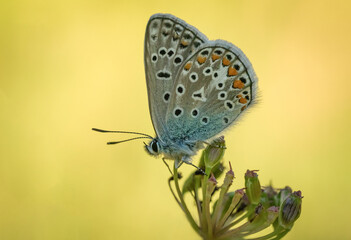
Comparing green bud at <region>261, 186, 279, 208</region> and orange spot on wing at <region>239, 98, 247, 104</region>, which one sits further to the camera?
orange spot on wing at <region>239, 98, 247, 104</region>

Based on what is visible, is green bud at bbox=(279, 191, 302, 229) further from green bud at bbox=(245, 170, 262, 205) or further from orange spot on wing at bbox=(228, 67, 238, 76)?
orange spot on wing at bbox=(228, 67, 238, 76)

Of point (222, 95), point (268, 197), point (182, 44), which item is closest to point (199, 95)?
point (222, 95)

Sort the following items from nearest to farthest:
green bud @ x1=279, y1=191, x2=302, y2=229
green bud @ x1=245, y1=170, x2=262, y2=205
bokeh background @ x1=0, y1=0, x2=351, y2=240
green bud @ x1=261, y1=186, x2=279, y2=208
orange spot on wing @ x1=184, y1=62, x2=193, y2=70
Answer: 1. green bud @ x1=279, y1=191, x2=302, y2=229
2. green bud @ x1=245, y1=170, x2=262, y2=205
3. green bud @ x1=261, y1=186, x2=279, y2=208
4. orange spot on wing @ x1=184, y1=62, x2=193, y2=70
5. bokeh background @ x1=0, y1=0, x2=351, y2=240

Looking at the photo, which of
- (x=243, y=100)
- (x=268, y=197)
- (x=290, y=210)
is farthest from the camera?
(x=243, y=100)

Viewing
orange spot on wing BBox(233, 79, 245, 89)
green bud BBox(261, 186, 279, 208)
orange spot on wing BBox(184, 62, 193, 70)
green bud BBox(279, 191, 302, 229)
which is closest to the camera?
green bud BBox(279, 191, 302, 229)

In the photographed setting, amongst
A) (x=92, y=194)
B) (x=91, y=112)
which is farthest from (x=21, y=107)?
(x=92, y=194)

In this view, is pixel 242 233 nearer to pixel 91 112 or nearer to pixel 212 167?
pixel 212 167

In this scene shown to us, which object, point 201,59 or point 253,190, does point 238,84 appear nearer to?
point 201,59

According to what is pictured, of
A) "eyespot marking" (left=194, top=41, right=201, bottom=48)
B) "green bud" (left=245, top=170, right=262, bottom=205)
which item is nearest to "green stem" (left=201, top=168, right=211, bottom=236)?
"green bud" (left=245, top=170, right=262, bottom=205)
